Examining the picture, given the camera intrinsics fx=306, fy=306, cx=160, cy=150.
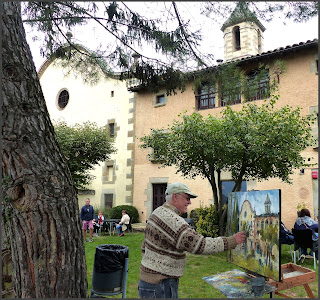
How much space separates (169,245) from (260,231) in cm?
118

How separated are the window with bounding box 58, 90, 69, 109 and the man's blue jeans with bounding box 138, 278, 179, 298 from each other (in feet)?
57.1

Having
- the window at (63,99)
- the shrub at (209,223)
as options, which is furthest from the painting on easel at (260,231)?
the window at (63,99)

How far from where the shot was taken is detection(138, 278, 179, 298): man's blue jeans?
94.2 inches

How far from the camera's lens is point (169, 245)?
2361 millimetres

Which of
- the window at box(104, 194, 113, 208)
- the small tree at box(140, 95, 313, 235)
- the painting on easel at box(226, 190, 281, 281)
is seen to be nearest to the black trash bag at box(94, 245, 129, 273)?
the painting on easel at box(226, 190, 281, 281)

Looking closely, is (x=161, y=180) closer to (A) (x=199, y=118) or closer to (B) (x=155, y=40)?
(A) (x=199, y=118)

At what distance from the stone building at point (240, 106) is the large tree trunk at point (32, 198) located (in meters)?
4.93

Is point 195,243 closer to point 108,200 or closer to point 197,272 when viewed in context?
point 197,272

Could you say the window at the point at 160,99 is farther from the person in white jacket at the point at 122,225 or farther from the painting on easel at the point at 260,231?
the painting on easel at the point at 260,231

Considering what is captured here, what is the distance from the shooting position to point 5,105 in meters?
2.54

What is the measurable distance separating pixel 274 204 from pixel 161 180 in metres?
11.1

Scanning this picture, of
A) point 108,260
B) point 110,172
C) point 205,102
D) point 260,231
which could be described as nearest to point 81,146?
point 110,172

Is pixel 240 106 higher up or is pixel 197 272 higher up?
pixel 240 106

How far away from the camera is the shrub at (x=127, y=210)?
13.5 meters
